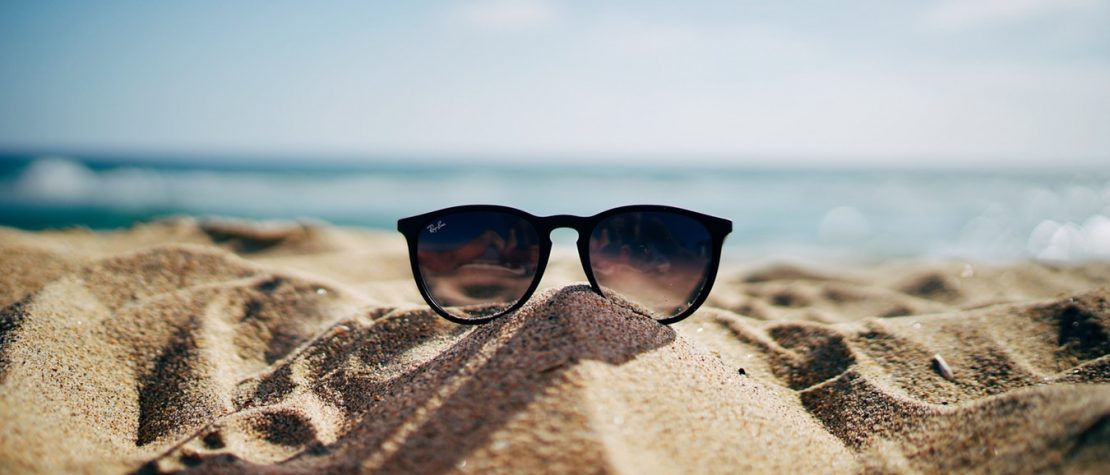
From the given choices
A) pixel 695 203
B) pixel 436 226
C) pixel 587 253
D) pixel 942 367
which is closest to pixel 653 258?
pixel 587 253

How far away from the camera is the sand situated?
51.7 inches

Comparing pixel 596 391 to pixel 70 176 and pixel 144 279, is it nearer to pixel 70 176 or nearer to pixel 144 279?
pixel 144 279

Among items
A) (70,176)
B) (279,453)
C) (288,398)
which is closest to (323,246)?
(288,398)

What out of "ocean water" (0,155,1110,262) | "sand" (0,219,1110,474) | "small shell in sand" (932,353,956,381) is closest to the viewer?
"sand" (0,219,1110,474)

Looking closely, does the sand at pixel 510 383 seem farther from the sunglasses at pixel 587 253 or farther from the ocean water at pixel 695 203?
the ocean water at pixel 695 203

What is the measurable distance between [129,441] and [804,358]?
227 cm

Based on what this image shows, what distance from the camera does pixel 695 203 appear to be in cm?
1777

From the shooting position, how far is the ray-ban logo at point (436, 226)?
2.09m

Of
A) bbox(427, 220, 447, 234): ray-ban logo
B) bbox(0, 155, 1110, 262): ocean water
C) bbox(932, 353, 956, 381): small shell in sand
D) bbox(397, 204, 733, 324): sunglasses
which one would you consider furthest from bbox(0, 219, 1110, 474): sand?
bbox(0, 155, 1110, 262): ocean water

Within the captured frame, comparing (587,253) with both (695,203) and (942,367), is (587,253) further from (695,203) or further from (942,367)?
(695,203)

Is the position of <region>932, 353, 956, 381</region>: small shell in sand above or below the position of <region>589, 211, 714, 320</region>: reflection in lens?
below

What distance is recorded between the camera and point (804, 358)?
2264 millimetres

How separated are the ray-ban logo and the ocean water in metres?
5.67

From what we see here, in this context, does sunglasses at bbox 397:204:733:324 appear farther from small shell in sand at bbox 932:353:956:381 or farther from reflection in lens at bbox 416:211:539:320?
small shell in sand at bbox 932:353:956:381
